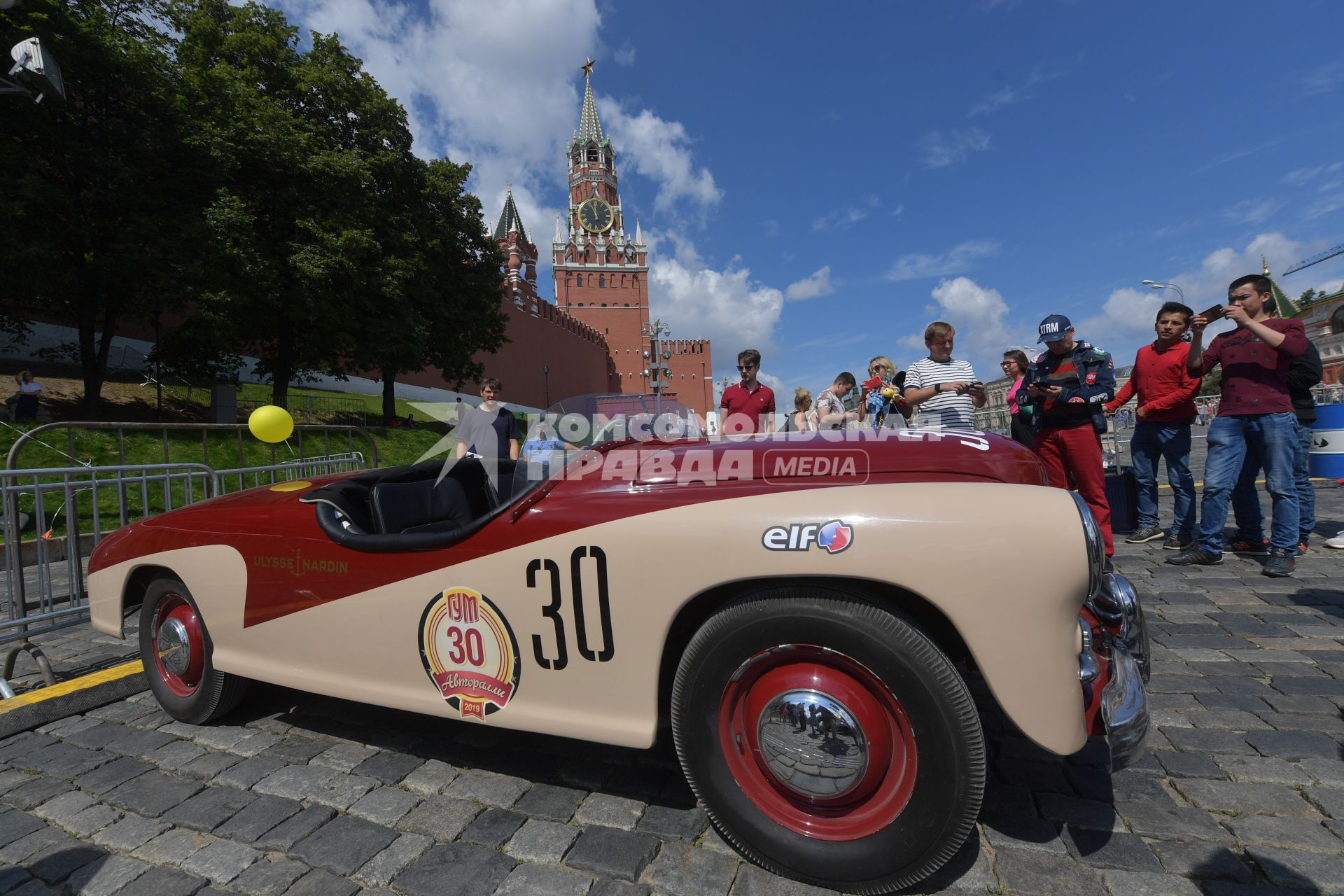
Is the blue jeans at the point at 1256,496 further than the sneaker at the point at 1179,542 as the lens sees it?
No

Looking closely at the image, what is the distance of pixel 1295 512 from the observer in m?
3.97

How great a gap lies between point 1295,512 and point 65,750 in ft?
22.0

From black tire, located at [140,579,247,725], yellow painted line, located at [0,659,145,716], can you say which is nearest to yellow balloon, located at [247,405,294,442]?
yellow painted line, located at [0,659,145,716]

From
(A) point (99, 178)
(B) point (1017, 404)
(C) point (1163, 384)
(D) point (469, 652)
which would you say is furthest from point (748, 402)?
(A) point (99, 178)

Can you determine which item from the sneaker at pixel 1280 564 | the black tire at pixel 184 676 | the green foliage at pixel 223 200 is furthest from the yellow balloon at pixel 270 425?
the green foliage at pixel 223 200

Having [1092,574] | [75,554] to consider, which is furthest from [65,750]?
[1092,574]

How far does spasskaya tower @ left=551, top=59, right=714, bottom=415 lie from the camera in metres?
73.3

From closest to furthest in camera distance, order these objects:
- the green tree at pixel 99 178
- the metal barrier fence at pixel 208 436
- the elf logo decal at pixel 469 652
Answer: the elf logo decal at pixel 469 652 → the metal barrier fence at pixel 208 436 → the green tree at pixel 99 178

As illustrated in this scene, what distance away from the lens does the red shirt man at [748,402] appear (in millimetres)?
5848

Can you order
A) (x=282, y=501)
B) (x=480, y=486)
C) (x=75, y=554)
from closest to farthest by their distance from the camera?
(x=282, y=501)
(x=480, y=486)
(x=75, y=554)

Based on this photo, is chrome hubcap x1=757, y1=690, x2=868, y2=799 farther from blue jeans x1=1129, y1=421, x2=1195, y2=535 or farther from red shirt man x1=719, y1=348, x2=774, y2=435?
blue jeans x1=1129, y1=421, x2=1195, y2=535

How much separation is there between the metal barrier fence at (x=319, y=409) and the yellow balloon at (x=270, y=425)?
1494 cm

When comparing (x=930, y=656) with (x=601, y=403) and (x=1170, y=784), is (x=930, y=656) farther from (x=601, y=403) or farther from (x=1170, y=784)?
(x=601, y=403)

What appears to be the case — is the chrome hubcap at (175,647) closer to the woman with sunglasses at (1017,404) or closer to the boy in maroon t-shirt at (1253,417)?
the woman with sunglasses at (1017,404)
